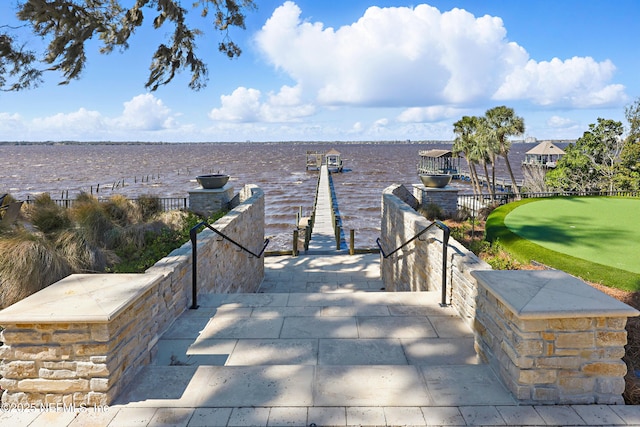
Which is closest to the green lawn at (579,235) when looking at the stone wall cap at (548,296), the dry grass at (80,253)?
the stone wall cap at (548,296)

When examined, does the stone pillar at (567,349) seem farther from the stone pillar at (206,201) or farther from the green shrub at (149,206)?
the stone pillar at (206,201)

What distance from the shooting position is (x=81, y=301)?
2.89m

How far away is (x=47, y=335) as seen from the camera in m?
2.70

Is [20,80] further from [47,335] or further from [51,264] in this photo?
[47,335]

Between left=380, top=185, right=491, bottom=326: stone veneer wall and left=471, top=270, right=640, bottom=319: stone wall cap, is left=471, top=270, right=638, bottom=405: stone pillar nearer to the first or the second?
left=471, top=270, right=640, bottom=319: stone wall cap

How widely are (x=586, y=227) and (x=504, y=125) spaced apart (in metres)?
17.9

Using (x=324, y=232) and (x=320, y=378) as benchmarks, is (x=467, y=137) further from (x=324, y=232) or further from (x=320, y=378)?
(x=320, y=378)

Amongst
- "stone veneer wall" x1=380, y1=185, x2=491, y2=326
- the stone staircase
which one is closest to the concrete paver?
the stone staircase

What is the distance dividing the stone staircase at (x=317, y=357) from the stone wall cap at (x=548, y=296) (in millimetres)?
698

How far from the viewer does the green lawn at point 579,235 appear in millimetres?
6270

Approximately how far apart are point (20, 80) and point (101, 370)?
10.7m

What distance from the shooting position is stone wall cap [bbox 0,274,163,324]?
2.64m

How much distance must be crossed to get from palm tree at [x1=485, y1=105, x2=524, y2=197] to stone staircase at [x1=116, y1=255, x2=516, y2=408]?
2320cm

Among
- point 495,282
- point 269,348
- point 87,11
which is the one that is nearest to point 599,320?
point 495,282
